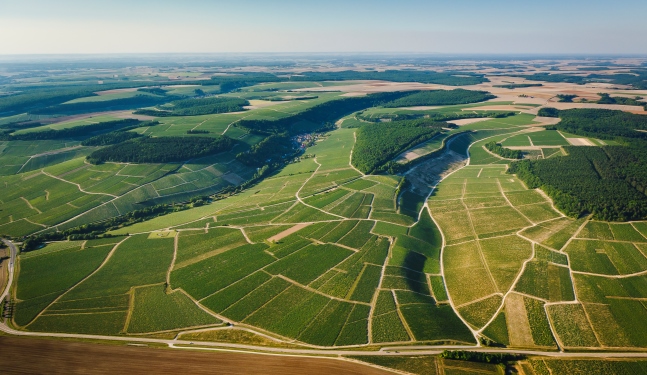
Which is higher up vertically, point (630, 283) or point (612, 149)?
point (612, 149)

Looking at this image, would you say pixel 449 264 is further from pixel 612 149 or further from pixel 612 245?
pixel 612 149

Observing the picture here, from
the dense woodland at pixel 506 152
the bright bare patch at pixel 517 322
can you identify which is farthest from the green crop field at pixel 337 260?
the dense woodland at pixel 506 152

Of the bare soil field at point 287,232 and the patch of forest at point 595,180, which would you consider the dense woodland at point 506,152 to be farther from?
the bare soil field at point 287,232

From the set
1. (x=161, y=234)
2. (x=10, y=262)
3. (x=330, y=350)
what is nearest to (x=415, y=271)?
(x=330, y=350)

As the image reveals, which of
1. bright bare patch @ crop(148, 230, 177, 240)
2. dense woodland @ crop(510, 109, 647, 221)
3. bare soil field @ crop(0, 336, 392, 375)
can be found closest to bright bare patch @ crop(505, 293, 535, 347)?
bare soil field @ crop(0, 336, 392, 375)

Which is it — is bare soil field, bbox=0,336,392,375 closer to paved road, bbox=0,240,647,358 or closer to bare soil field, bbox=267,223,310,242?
paved road, bbox=0,240,647,358

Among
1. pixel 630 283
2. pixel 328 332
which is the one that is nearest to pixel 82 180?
pixel 328 332
